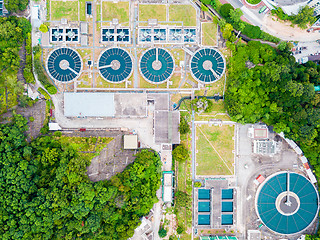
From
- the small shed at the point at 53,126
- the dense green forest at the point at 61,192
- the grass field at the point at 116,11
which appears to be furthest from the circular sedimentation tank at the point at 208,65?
the small shed at the point at 53,126

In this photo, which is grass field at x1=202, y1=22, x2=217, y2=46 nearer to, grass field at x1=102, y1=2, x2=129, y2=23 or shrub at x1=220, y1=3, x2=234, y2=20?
shrub at x1=220, y1=3, x2=234, y2=20

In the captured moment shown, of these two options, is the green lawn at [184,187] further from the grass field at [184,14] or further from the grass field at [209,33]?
the grass field at [184,14]

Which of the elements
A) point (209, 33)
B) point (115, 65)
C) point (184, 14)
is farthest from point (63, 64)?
point (209, 33)

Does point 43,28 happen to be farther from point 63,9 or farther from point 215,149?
point 215,149

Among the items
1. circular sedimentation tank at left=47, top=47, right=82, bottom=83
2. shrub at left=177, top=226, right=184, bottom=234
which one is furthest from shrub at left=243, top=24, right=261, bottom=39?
shrub at left=177, top=226, right=184, bottom=234

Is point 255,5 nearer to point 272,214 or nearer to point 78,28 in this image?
point 78,28

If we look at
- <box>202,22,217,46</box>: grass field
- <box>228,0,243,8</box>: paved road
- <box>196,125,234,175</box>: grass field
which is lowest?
<box>196,125,234,175</box>: grass field
